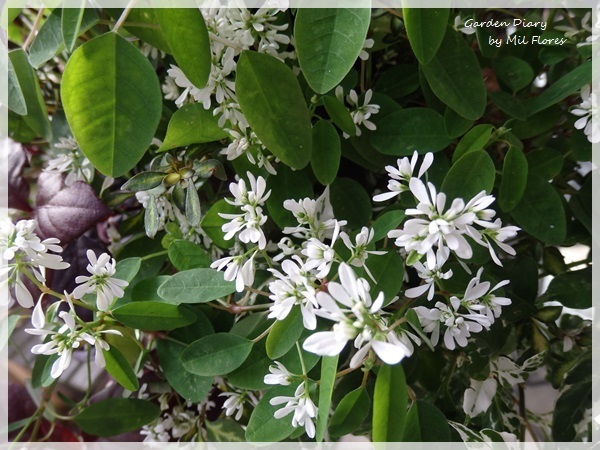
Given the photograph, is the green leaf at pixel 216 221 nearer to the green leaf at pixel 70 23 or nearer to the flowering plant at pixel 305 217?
the flowering plant at pixel 305 217

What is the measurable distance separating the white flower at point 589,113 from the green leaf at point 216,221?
30 centimetres

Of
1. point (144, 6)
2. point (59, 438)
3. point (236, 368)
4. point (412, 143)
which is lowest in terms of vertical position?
point (59, 438)

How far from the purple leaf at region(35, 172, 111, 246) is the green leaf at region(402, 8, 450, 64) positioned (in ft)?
1.04

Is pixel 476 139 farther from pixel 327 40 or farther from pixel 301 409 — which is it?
pixel 301 409

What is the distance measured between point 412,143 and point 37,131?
0.37 meters

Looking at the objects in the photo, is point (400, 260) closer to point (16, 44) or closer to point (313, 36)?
point (313, 36)

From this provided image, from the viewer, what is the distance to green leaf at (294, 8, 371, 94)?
368 millimetres

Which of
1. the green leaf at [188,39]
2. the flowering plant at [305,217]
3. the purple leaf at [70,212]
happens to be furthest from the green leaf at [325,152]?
the purple leaf at [70,212]

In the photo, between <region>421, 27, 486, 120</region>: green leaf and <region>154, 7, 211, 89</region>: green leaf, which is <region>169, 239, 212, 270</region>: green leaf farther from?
<region>421, 27, 486, 120</region>: green leaf

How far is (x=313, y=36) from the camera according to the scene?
372 millimetres

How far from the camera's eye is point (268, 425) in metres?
0.41

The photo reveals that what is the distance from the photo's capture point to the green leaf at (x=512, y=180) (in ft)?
1.37

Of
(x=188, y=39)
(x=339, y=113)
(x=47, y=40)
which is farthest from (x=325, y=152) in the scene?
(x=47, y=40)

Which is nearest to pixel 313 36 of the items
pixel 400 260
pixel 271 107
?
pixel 271 107
